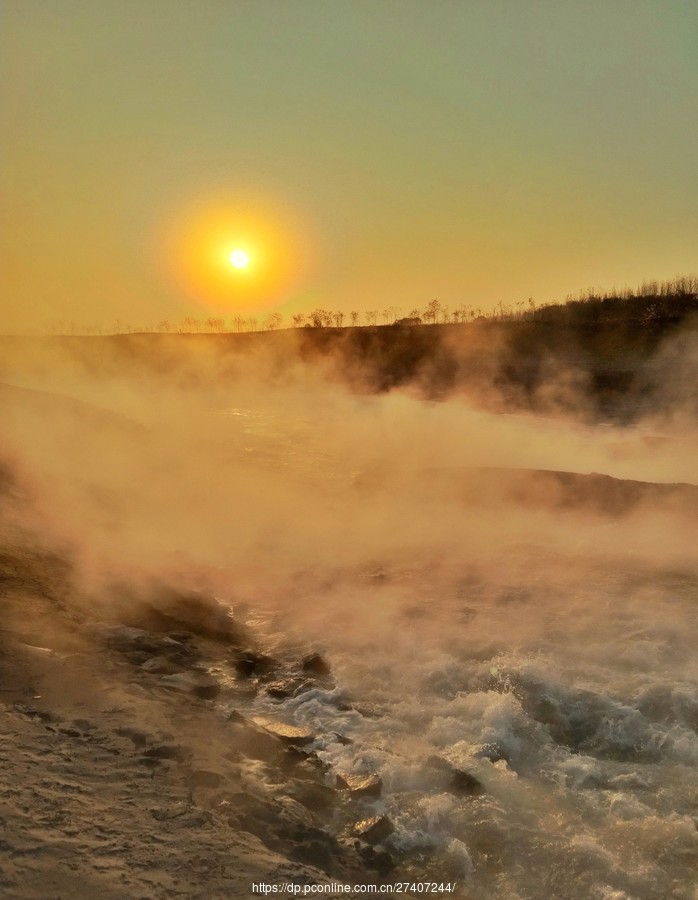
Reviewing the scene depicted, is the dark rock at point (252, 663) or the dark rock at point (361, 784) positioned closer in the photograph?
the dark rock at point (361, 784)

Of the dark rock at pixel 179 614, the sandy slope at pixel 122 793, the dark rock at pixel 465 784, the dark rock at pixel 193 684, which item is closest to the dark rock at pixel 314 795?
the sandy slope at pixel 122 793

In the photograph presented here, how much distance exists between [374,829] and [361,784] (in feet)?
1.39

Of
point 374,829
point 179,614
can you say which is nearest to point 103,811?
point 374,829

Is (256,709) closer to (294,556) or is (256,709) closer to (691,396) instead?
(294,556)

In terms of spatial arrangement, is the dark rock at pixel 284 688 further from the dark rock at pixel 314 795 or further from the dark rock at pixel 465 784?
the dark rock at pixel 465 784

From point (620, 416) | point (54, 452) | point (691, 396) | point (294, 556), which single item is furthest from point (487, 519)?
point (691, 396)

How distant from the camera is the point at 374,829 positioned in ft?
11.6

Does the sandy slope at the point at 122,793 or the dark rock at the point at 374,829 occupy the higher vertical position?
the sandy slope at the point at 122,793

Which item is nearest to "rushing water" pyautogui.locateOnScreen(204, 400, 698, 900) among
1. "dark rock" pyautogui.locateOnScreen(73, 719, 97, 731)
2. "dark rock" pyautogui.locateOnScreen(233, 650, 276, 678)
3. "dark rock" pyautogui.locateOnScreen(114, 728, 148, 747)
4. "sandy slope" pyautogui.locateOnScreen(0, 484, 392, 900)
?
"dark rock" pyautogui.locateOnScreen(233, 650, 276, 678)

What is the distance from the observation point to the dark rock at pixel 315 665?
550cm

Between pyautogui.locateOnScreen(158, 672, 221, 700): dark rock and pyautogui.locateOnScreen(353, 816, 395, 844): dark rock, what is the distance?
1668mm

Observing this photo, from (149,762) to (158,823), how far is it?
59cm

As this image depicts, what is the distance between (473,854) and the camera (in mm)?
3539

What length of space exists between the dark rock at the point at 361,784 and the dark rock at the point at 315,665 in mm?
1474
